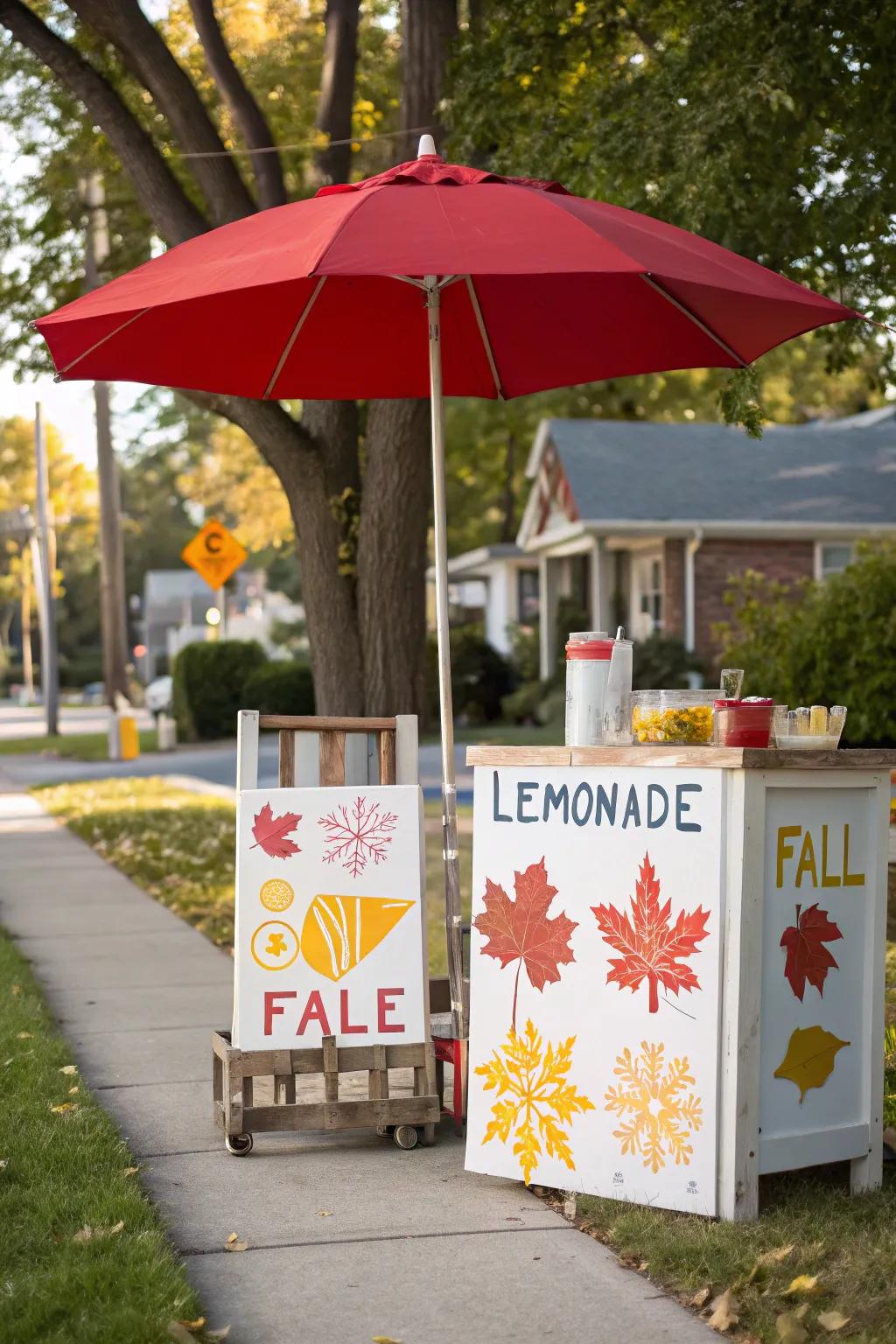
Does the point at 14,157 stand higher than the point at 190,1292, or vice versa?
the point at 14,157

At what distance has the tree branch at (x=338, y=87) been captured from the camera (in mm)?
10875

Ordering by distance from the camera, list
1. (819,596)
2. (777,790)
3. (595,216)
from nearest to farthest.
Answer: (777,790) → (595,216) → (819,596)

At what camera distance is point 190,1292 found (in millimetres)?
3756

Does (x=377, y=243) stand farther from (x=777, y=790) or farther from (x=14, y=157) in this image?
(x=14, y=157)

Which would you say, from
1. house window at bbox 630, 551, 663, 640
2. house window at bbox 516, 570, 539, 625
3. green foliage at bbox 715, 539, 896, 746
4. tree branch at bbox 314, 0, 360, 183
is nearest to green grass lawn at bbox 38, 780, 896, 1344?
green foliage at bbox 715, 539, 896, 746

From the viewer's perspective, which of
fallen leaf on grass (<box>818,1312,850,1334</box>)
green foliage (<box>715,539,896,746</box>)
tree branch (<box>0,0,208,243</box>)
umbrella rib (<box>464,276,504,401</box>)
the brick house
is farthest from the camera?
the brick house

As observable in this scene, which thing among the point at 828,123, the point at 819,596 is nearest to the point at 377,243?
the point at 828,123

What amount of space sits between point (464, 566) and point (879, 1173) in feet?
103

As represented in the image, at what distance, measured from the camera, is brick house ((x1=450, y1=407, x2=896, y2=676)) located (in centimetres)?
2527

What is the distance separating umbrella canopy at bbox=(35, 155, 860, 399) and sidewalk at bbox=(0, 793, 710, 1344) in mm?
2559

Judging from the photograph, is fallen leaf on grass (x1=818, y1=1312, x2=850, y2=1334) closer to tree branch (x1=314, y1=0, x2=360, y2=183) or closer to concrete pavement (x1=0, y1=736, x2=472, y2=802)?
tree branch (x1=314, y1=0, x2=360, y2=183)

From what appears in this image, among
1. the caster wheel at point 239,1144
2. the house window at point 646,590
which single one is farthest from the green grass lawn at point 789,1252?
the house window at point 646,590

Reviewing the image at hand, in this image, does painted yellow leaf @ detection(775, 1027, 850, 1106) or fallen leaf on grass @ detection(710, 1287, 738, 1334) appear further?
painted yellow leaf @ detection(775, 1027, 850, 1106)

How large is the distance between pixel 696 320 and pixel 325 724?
189 cm
